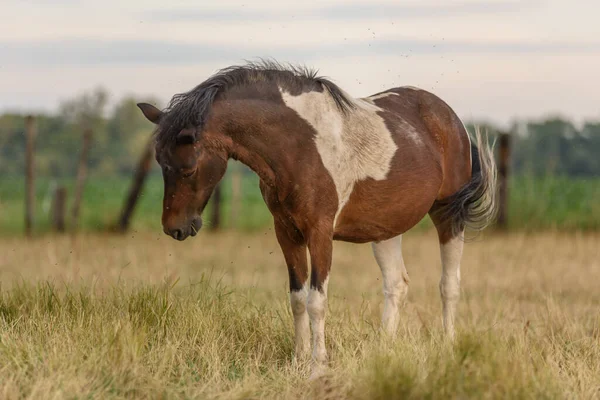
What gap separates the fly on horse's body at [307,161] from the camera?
230 inches

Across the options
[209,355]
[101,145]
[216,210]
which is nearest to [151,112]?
[209,355]

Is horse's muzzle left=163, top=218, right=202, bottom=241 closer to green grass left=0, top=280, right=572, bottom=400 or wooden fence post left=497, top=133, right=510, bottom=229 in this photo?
green grass left=0, top=280, right=572, bottom=400

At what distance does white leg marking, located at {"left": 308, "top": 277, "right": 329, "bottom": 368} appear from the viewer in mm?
6168

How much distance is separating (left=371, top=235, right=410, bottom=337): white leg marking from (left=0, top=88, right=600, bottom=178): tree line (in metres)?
22.4

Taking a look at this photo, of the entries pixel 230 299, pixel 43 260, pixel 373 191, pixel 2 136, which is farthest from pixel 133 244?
pixel 2 136

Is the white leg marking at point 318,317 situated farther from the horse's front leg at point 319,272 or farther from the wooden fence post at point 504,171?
the wooden fence post at point 504,171

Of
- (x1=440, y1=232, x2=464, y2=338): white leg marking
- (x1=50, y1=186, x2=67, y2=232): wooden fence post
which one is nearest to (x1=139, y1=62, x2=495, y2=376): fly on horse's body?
(x1=440, y1=232, x2=464, y2=338): white leg marking

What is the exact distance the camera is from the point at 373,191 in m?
6.63

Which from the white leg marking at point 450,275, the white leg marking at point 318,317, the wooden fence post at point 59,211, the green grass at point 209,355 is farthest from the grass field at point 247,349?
the wooden fence post at point 59,211

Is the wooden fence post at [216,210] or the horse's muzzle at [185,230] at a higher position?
the horse's muzzle at [185,230]

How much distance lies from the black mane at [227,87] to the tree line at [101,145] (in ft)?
77.4

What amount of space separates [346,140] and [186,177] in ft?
4.44

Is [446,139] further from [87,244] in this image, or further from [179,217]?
[87,244]

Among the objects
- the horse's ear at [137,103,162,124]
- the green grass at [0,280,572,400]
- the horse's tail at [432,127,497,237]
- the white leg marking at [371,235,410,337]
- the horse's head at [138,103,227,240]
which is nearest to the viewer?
the green grass at [0,280,572,400]
